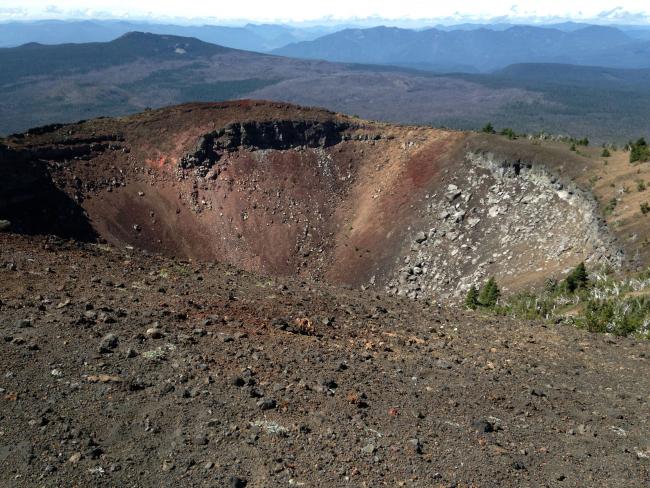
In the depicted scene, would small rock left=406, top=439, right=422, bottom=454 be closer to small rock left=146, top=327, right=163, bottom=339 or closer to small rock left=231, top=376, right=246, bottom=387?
small rock left=231, top=376, right=246, bottom=387

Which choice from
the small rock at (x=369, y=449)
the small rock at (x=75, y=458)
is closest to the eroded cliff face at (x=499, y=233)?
the small rock at (x=369, y=449)

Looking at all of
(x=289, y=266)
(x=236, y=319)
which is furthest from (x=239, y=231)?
(x=236, y=319)

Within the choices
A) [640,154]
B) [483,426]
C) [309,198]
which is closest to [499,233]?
[640,154]

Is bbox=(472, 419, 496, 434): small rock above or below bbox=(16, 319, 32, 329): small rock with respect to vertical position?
below

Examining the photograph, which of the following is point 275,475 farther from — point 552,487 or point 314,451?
point 552,487

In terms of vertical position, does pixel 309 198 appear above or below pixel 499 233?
above

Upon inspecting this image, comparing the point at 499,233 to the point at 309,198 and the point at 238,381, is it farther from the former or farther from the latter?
the point at 238,381

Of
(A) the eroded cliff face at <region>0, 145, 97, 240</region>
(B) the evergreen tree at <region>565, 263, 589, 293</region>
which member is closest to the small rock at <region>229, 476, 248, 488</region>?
(B) the evergreen tree at <region>565, 263, 589, 293</region>

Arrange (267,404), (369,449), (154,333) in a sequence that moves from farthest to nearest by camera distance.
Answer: (154,333) → (267,404) → (369,449)
